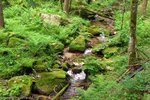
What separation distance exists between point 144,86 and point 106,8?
1947cm

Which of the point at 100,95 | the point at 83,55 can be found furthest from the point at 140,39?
the point at 100,95

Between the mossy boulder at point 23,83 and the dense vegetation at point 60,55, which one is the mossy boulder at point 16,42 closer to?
the dense vegetation at point 60,55

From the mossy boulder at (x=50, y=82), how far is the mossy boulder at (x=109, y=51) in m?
3.47

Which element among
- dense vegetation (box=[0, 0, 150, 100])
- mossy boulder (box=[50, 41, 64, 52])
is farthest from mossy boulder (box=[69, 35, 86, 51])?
mossy boulder (box=[50, 41, 64, 52])

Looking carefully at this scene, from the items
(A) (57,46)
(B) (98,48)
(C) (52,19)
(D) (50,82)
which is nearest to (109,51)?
(B) (98,48)

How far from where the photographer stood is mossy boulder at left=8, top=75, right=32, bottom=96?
Answer: 9.28m

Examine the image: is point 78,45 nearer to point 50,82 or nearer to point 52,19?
point 52,19

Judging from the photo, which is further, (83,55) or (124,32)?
(124,32)

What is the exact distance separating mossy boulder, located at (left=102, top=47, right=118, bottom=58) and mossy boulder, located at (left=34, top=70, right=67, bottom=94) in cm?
347

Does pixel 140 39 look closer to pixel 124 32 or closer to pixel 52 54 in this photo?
pixel 124 32

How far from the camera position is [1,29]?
13.9 meters

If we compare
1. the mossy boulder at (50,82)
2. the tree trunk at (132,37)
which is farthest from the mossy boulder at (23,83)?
the tree trunk at (132,37)

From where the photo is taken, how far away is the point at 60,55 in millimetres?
12992

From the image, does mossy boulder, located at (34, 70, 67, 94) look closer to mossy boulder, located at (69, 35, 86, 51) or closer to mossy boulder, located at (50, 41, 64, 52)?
mossy boulder, located at (50, 41, 64, 52)
